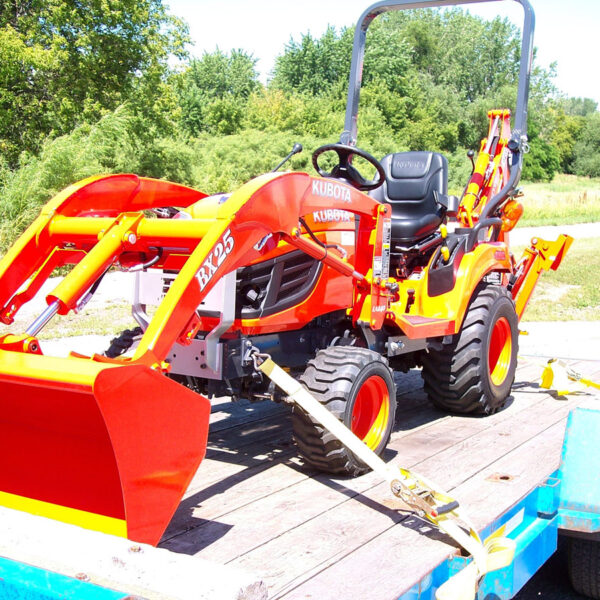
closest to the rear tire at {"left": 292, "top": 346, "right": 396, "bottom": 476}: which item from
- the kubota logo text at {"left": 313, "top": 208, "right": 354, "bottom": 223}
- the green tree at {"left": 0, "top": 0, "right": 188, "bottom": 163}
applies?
the kubota logo text at {"left": 313, "top": 208, "right": 354, "bottom": 223}

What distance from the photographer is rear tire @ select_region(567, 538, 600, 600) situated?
3.58 meters

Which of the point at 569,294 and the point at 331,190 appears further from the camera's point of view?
the point at 569,294

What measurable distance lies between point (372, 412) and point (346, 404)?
40cm

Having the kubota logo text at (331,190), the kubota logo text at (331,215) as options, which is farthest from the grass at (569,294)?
the kubota logo text at (331,190)

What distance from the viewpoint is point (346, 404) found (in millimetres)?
3533

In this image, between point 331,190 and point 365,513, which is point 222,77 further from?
point 365,513

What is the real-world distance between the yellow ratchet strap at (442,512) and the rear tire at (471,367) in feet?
5.49

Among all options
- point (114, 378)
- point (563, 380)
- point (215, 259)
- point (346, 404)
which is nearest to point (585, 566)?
point (346, 404)

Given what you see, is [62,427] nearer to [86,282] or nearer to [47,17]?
[86,282]

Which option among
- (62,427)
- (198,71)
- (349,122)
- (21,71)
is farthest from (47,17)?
(198,71)

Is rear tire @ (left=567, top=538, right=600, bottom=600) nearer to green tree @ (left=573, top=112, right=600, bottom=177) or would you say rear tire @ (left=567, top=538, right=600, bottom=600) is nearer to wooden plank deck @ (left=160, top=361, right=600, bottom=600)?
wooden plank deck @ (left=160, top=361, right=600, bottom=600)

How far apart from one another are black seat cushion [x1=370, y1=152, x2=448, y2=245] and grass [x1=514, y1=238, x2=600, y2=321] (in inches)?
262

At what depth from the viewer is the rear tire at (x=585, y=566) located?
3576 millimetres

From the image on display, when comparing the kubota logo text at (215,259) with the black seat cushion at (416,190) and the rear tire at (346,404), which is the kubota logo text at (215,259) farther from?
the black seat cushion at (416,190)
